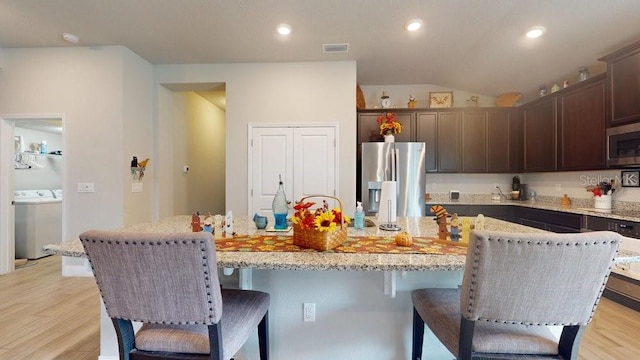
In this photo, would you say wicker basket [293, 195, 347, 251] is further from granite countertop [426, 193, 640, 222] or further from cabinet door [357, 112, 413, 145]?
cabinet door [357, 112, 413, 145]

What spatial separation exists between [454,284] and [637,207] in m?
2.78

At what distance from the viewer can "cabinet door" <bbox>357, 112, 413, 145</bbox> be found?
167 inches

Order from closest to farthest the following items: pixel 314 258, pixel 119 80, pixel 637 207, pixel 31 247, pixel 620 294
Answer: pixel 314 258 < pixel 620 294 < pixel 637 207 < pixel 119 80 < pixel 31 247

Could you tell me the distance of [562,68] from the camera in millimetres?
3494

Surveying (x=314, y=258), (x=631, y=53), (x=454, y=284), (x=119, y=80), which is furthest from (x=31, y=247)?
(x=631, y=53)

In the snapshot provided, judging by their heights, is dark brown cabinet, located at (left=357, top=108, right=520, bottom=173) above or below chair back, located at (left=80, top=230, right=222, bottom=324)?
above

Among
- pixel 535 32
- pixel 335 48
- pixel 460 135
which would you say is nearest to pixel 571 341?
pixel 535 32

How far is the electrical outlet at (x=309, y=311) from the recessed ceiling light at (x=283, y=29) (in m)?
2.63

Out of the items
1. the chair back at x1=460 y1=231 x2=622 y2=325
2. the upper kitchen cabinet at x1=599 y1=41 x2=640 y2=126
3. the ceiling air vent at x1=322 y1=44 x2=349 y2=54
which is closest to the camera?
the chair back at x1=460 y1=231 x2=622 y2=325

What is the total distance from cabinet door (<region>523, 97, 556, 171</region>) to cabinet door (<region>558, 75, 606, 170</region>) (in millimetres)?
111

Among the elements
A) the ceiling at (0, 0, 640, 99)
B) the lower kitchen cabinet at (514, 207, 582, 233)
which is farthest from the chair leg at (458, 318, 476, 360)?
the lower kitchen cabinet at (514, 207, 582, 233)

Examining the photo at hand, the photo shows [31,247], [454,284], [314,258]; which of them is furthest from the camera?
[31,247]

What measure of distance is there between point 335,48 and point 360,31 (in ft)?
1.47

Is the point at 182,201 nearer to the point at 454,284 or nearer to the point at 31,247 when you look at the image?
the point at 31,247
